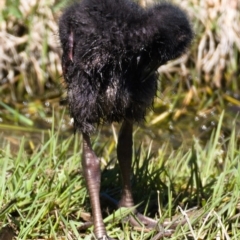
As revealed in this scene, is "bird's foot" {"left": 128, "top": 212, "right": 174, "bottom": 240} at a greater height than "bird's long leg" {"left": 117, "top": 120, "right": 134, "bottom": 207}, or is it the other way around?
"bird's long leg" {"left": 117, "top": 120, "right": 134, "bottom": 207}

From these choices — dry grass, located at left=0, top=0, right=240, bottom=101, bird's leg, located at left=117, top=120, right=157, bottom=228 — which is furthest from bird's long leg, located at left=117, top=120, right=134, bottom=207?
dry grass, located at left=0, top=0, right=240, bottom=101

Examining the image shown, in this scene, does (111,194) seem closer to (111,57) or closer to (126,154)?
A: (126,154)

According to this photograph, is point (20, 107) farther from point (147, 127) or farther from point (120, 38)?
point (120, 38)

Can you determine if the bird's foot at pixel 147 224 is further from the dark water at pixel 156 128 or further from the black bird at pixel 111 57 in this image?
the dark water at pixel 156 128

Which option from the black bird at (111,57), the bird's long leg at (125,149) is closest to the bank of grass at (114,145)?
the bird's long leg at (125,149)

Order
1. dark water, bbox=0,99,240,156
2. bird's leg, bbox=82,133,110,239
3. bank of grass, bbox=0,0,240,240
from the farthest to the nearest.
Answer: dark water, bbox=0,99,240,156 → bank of grass, bbox=0,0,240,240 → bird's leg, bbox=82,133,110,239

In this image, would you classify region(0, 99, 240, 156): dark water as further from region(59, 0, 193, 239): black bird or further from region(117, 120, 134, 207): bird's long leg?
region(59, 0, 193, 239): black bird

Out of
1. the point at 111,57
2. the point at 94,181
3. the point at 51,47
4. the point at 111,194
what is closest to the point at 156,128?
the point at 51,47

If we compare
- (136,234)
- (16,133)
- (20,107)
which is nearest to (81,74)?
(136,234)
